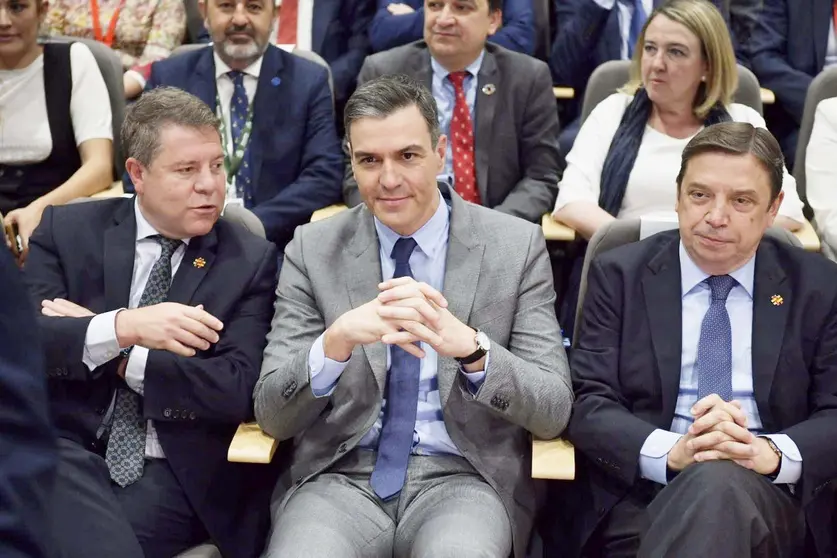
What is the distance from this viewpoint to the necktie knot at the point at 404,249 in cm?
226

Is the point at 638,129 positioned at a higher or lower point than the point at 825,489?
higher

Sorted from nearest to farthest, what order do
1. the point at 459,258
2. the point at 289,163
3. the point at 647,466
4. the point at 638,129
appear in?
the point at 647,466, the point at 459,258, the point at 638,129, the point at 289,163

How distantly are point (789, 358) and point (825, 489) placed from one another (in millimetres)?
258

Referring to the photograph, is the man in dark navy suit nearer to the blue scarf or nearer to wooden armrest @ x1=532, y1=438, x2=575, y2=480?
the blue scarf

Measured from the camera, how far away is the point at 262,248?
2.35 m

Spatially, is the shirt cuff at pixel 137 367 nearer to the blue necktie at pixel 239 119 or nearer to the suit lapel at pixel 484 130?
the blue necktie at pixel 239 119

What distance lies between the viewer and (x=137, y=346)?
2.20m

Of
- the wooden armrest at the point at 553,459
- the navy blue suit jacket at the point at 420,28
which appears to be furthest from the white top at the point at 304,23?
the wooden armrest at the point at 553,459

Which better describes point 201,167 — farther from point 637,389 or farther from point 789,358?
point 789,358

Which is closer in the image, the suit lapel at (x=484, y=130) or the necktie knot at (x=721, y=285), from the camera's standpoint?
the necktie knot at (x=721, y=285)

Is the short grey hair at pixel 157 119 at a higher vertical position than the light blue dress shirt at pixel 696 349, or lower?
higher

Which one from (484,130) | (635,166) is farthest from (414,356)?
(484,130)

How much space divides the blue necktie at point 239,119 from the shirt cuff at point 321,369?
4.03ft

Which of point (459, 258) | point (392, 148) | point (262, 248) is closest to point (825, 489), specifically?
point (459, 258)
